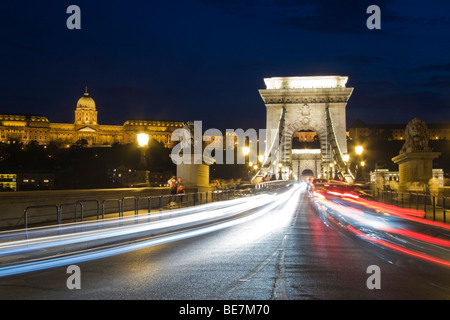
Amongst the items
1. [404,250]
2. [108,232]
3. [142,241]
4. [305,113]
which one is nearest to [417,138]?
[404,250]

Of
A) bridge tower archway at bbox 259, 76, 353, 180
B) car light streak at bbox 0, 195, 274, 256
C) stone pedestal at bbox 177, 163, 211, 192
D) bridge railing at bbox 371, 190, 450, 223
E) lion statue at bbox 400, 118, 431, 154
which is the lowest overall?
car light streak at bbox 0, 195, 274, 256

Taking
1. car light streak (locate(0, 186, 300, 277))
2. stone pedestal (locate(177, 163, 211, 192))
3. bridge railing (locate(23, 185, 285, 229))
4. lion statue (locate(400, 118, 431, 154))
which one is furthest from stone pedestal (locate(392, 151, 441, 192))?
stone pedestal (locate(177, 163, 211, 192))

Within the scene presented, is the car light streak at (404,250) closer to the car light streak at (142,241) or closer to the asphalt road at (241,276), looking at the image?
the asphalt road at (241,276)

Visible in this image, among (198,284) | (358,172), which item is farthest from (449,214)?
(358,172)

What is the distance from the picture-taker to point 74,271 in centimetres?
888

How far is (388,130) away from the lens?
613 ft

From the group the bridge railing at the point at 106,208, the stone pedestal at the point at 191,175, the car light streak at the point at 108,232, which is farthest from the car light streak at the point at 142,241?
the stone pedestal at the point at 191,175

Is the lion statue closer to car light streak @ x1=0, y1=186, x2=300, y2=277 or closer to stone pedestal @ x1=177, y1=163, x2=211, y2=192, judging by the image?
car light streak @ x1=0, y1=186, x2=300, y2=277

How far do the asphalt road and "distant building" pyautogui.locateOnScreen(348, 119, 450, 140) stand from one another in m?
175

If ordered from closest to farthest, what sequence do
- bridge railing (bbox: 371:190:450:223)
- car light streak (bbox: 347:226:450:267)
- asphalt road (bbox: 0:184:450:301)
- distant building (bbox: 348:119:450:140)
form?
asphalt road (bbox: 0:184:450:301), car light streak (bbox: 347:226:450:267), bridge railing (bbox: 371:190:450:223), distant building (bbox: 348:119:450:140)

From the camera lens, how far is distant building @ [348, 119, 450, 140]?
18088cm

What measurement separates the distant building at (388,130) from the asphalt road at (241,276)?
175416 millimetres

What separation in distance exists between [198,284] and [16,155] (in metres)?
145
